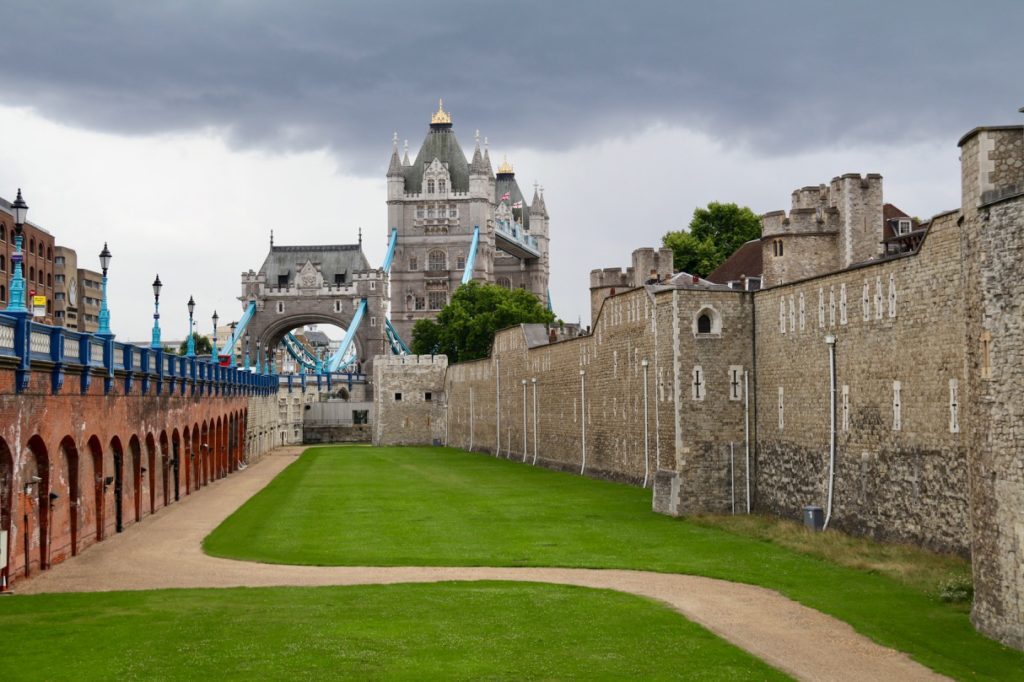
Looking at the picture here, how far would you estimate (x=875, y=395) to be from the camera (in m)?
27.2

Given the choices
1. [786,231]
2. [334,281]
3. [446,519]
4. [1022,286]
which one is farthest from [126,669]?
[334,281]

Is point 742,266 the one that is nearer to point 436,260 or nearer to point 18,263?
point 18,263

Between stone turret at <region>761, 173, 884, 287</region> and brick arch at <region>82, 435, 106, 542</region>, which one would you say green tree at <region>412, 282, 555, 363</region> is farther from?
brick arch at <region>82, 435, 106, 542</region>

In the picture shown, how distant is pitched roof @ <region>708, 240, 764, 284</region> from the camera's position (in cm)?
5723

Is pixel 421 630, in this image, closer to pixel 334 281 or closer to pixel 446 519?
pixel 446 519

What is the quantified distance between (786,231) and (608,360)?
28.0 feet

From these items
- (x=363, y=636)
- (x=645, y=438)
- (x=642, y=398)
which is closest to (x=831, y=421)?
(x=645, y=438)

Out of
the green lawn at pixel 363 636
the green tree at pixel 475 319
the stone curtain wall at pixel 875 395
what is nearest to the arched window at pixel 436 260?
the green tree at pixel 475 319

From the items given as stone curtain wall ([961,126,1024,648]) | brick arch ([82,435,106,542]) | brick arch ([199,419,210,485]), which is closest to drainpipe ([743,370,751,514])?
stone curtain wall ([961,126,1024,648])

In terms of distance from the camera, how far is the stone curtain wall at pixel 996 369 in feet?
53.9

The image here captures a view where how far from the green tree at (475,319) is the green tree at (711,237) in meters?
26.9

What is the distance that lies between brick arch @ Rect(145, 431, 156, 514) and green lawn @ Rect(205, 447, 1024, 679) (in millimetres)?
2896

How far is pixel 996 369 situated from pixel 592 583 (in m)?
8.71

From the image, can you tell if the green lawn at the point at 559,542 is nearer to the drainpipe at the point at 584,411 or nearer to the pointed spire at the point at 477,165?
the drainpipe at the point at 584,411
